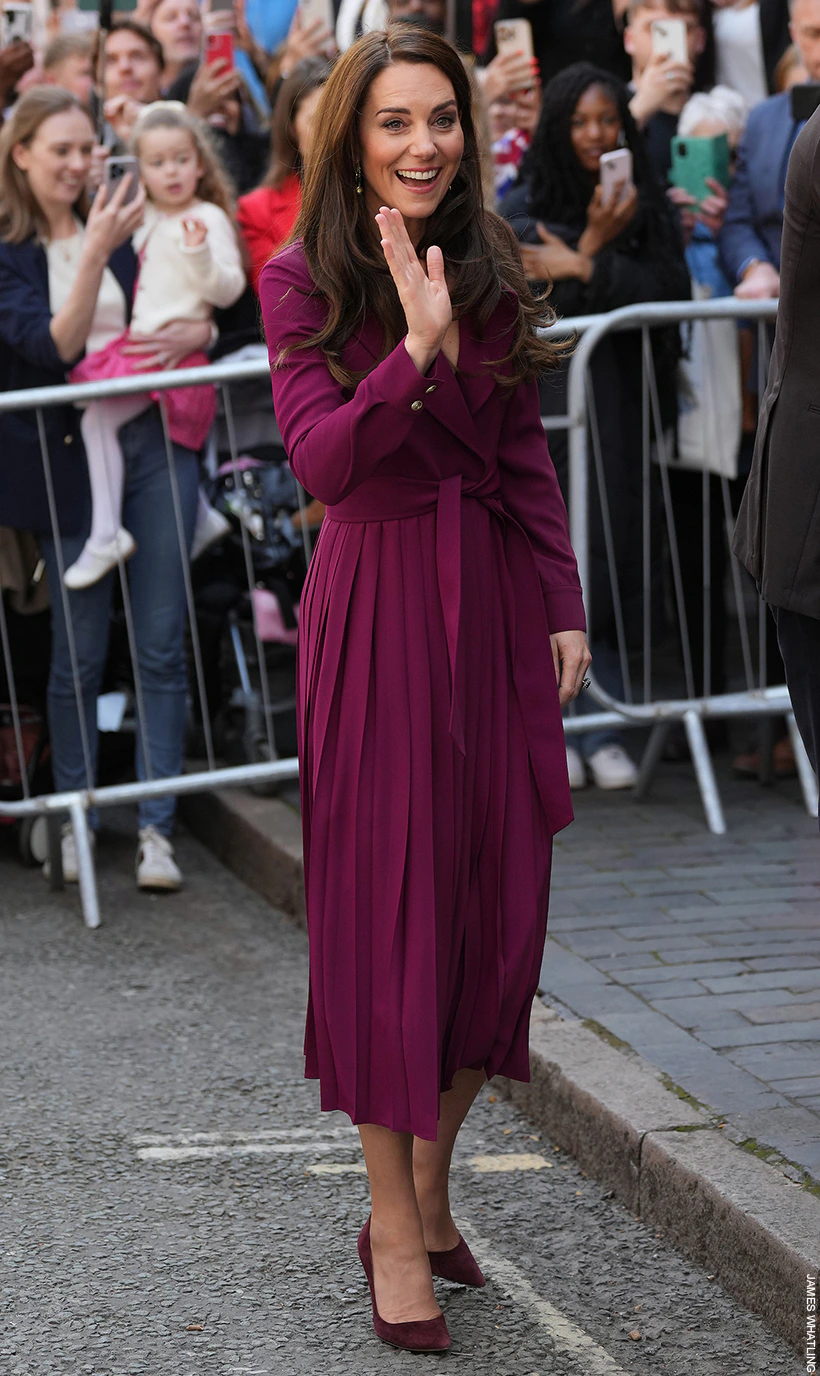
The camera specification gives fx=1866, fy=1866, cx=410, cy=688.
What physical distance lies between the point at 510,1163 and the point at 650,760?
105 inches

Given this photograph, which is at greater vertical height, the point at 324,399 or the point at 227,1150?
the point at 324,399

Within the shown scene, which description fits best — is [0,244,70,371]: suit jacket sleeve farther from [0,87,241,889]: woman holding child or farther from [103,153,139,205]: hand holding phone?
[103,153,139,205]: hand holding phone

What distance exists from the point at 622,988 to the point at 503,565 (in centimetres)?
175

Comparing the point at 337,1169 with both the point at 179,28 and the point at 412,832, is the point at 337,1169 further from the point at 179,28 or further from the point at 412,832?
the point at 179,28

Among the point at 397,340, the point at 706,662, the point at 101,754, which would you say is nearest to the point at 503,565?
the point at 397,340

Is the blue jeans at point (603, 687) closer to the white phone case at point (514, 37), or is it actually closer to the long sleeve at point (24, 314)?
the long sleeve at point (24, 314)

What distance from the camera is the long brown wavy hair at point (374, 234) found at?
3100 millimetres

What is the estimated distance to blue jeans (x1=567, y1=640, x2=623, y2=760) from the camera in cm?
673

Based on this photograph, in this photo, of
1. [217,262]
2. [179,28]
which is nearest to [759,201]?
[217,262]

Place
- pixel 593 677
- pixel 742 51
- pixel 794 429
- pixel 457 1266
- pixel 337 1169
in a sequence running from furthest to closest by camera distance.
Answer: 1. pixel 742 51
2. pixel 593 677
3. pixel 337 1169
4. pixel 457 1266
5. pixel 794 429

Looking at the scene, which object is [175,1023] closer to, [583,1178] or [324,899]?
[583,1178]

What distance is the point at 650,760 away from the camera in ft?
21.5

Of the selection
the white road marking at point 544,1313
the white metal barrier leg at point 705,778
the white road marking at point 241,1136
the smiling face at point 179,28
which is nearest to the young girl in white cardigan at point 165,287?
the white metal barrier leg at point 705,778

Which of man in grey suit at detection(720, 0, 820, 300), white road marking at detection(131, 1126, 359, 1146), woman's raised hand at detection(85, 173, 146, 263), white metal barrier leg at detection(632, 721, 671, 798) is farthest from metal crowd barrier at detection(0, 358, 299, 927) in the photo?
man in grey suit at detection(720, 0, 820, 300)
